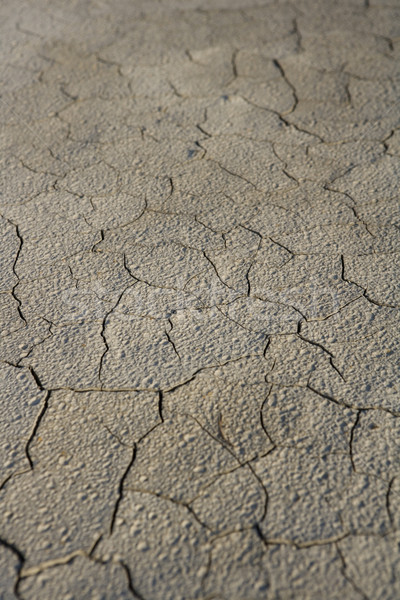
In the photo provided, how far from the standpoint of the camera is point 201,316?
7.22 feet

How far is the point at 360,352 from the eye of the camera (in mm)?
2055

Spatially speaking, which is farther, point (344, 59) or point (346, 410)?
point (344, 59)

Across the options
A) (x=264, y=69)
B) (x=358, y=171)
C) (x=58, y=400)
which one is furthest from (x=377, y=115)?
(x=58, y=400)

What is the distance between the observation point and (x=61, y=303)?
7.45 ft

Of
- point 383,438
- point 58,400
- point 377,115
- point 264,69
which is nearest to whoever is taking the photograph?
point 383,438

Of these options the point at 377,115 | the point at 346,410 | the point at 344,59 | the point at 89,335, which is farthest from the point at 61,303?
the point at 344,59

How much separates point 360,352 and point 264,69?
85.0 inches

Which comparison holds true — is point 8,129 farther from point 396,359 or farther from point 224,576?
point 224,576

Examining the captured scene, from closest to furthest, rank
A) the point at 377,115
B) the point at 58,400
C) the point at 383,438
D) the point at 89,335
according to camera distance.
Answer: the point at 383,438
the point at 58,400
the point at 89,335
the point at 377,115

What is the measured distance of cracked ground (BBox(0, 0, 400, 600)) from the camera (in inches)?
62.3

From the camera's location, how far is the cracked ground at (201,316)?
1.58m

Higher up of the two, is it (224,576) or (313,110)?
(313,110)

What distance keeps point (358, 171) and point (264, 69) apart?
1106 millimetres

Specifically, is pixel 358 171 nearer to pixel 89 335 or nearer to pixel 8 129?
pixel 89 335
